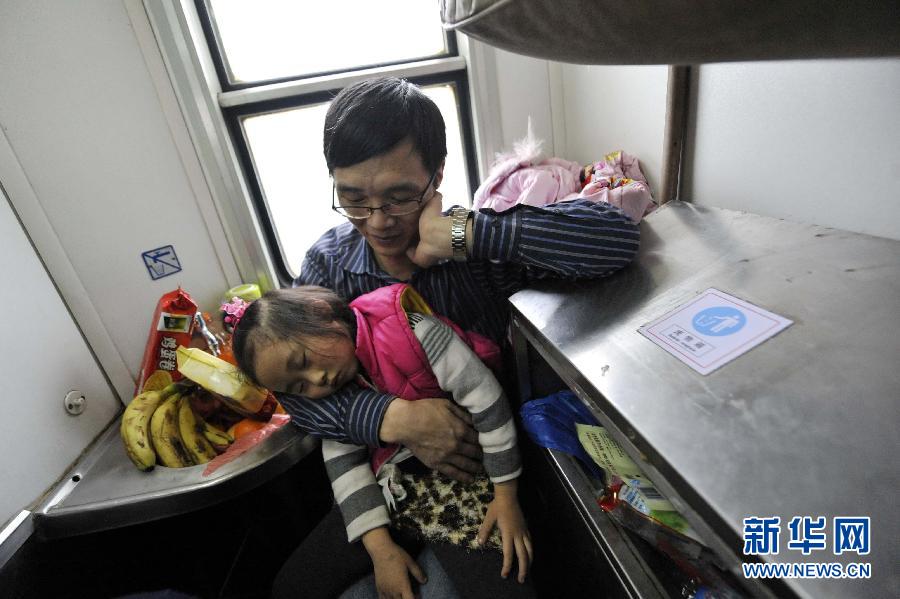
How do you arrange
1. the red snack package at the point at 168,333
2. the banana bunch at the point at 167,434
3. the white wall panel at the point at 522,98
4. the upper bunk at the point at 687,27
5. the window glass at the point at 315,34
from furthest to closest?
the white wall panel at the point at 522,98 → the window glass at the point at 315,34 → the red snack package at the point at 168,333 → the banana bunch at the point at 167,434 → the upper bunk at the point at 687,27

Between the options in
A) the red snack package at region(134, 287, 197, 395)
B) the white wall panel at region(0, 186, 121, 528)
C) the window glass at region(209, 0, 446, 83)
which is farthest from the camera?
the window glass at region(209, 0, 446, 83)

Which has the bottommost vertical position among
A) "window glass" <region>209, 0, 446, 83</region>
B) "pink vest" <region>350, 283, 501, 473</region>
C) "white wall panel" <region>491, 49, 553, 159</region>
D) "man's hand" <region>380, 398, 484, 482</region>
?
"man's hand" <region>380, 398, 484, 482</region>

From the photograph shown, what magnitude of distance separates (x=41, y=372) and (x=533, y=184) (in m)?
1.63

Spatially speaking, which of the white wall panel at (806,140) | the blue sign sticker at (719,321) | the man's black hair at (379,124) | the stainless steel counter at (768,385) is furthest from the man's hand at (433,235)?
the white wall panel at (806,140)

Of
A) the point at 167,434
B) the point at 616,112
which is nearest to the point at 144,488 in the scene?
the point at 167,434

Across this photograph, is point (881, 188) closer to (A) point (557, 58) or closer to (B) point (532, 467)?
(A) point (557, 58)

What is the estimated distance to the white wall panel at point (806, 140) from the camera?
0.75 metres

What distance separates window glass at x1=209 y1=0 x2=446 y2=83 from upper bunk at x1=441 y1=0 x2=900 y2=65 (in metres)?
1.55

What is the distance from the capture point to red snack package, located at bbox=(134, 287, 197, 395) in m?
1.47

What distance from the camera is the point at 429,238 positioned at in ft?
2.98

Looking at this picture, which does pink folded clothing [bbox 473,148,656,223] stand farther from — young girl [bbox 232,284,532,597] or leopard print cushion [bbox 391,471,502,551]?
leopard print cushion [bbox 391,471,502,551]

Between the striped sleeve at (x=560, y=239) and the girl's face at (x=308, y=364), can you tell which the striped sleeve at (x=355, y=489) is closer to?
the girl's face at (x=308, y=364)

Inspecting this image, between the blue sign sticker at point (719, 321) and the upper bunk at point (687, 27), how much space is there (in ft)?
1.07

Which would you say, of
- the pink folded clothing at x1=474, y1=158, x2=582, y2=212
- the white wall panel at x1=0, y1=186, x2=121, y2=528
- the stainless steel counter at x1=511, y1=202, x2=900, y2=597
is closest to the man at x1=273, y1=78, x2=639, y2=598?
the stainless steel counter at x1=511, y1=202, x2=900, y2=597
